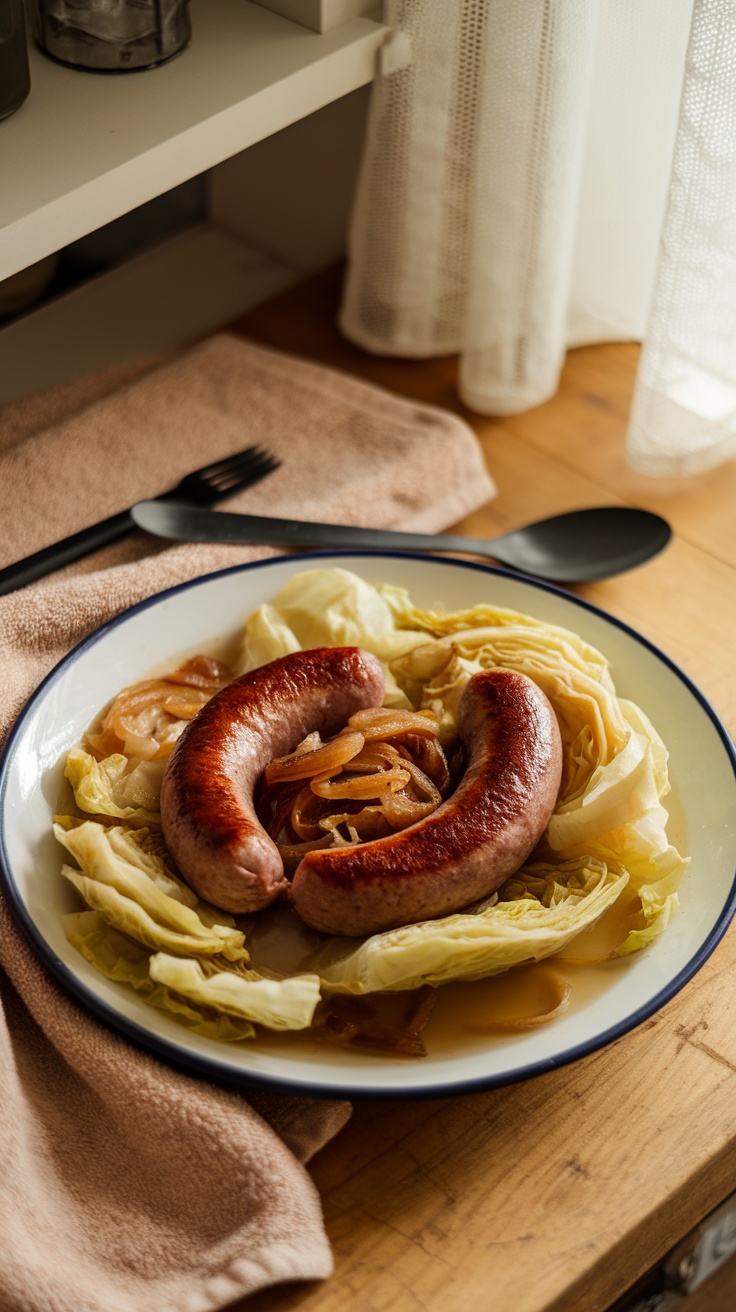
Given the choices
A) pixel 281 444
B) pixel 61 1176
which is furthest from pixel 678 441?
pixel 61 1176

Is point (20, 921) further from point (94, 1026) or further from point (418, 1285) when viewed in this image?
point (418, 1285)

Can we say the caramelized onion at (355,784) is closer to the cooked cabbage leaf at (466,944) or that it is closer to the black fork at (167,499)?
the cooked cabbage leaf at (466,944)

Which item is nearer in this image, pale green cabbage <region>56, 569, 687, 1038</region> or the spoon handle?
pale green cabbage <region>56, 569, 687, 1038</region>

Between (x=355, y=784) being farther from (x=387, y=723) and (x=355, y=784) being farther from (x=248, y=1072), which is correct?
(x=248, y=1072)

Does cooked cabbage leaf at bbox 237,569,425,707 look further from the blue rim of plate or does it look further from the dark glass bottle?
the dark glass bottle

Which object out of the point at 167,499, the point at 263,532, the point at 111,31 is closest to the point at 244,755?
the point at 263,532

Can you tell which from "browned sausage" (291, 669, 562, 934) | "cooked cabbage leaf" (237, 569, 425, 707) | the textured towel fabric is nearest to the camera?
the textured towel fabric

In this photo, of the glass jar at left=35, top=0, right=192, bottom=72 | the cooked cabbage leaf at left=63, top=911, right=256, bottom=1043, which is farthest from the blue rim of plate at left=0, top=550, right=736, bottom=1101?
the glass jar at left=35, top=0, right=192, bottom=72
